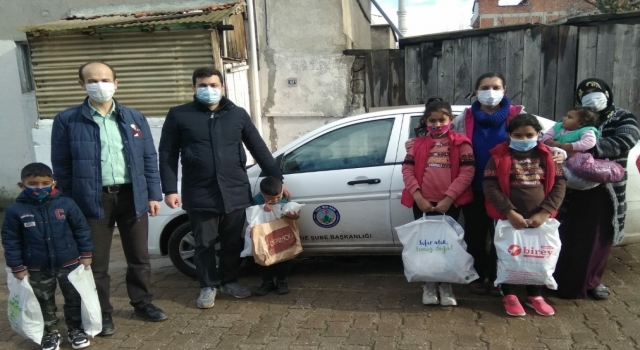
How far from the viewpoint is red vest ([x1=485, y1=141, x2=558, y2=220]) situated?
142 inches

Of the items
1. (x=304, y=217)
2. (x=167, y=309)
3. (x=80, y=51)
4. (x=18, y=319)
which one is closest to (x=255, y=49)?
(x=80, y=51)

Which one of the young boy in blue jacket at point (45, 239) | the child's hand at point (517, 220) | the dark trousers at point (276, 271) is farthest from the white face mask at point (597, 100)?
the young boy in blue jacket at point (45, 239)

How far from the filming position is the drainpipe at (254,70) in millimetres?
7656

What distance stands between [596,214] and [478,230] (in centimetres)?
86

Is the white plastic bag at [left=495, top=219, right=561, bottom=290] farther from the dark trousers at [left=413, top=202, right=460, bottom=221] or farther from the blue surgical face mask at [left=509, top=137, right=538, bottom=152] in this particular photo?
the blue surgical face mask at [left=509, top=137, right=538, bottom=152]

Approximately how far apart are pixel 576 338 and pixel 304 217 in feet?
7.47

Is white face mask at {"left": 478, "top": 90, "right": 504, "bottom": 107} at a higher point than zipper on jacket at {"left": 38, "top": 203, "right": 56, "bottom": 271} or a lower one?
higher

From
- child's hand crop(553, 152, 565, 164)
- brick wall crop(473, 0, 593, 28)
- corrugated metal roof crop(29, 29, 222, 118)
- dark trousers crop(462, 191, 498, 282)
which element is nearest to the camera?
child's hand crop(553, 152, 565, 164)

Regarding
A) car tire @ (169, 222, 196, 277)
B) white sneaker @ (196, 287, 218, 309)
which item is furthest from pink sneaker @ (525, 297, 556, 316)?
car tire @ (169, 222, 196, 277)

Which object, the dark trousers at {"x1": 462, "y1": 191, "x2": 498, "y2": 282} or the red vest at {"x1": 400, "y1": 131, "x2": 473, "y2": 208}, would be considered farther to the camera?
the dark trousers at {"x1": 462, "y1": 191, "x2": 498, "y2": 282}

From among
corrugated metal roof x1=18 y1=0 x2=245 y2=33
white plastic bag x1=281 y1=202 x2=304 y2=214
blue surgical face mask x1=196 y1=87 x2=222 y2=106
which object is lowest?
white plastic bag x1=281 y1=202 x2=304 y2=214

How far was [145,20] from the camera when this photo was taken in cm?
702

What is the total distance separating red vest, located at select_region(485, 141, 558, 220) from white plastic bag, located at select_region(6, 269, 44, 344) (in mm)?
3204

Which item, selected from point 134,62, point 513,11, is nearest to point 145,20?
point 134,62
